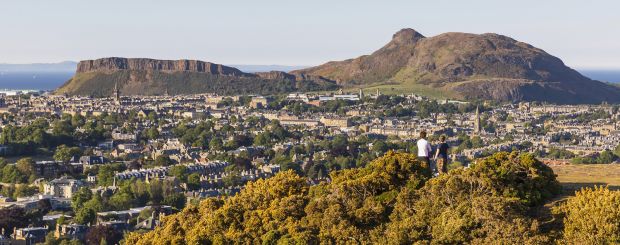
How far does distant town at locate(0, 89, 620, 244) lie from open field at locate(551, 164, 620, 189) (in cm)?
2226

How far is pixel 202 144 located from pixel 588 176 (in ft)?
262

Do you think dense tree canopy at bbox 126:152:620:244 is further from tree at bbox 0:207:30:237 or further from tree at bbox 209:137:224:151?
tree at bbox 209:137:224:151

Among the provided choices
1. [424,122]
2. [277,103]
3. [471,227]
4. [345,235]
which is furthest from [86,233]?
[277,103]

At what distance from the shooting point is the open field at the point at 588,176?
117 ft

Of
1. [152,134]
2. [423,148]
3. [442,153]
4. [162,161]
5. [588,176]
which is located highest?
[423,148]

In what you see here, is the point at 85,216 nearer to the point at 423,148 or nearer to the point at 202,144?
the point at 423,148

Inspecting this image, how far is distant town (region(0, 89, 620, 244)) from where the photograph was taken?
6862 centimetres

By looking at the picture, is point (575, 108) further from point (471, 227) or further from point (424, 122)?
point (471, 227)

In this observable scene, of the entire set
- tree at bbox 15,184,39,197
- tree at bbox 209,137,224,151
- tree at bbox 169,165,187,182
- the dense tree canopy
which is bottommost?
tree at bbox 15,184,39,197

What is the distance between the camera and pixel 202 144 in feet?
378

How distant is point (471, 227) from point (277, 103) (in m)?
162

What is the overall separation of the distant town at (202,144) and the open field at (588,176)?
73.0ft

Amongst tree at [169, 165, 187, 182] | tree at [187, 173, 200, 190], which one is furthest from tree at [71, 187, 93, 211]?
tree at [169, 165, 187, 182]

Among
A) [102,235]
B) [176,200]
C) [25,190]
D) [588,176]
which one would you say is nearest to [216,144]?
[25,190]
